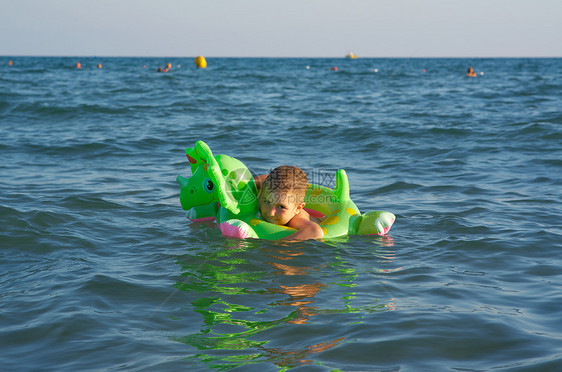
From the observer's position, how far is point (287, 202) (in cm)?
513

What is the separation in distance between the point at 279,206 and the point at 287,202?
0.29 feet

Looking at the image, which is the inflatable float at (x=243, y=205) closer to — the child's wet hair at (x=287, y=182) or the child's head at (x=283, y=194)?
the child's head at (x=283, y=194)

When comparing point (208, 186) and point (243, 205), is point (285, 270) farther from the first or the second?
point (208, 186)

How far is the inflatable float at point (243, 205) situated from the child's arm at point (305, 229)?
7 centimetres

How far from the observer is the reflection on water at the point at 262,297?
10.3 feet

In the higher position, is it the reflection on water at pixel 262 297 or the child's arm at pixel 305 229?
the child's arm at pixel 305 229

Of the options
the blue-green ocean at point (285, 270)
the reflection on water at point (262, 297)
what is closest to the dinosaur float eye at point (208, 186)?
the blue-green ocean at point (285, 270)

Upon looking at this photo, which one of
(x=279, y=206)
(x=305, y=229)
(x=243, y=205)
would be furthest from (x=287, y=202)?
(x=243, y=205)

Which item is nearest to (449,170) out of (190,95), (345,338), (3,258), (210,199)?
(210,199)

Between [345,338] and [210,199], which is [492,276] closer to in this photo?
[345,338]

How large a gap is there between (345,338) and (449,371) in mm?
639

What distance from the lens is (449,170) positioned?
8.78m

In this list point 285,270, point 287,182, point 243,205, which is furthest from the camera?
point 243,205

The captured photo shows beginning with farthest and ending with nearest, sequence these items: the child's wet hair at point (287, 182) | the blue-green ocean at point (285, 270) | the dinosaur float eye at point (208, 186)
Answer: the dinosaur float eye at point (208, 186), the child's wet hair at point (287, 182), the blue-green ocean at point (285, 270)
